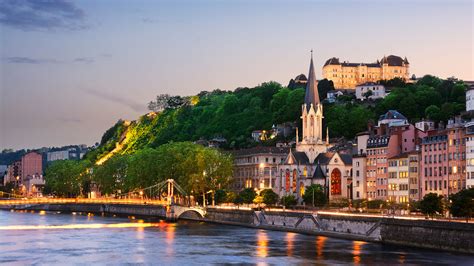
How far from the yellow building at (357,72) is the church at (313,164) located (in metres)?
54.3

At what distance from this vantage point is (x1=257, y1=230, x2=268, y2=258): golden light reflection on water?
53.6m

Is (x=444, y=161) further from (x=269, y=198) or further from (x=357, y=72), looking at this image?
(x=357, y=72)

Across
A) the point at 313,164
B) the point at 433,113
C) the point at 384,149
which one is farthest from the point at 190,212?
the point at 433,113

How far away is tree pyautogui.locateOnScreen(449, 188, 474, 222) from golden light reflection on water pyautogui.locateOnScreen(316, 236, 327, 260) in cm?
821

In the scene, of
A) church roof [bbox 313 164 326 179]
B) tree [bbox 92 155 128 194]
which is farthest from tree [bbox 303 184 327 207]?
tree [bbox 92 155 128 194]

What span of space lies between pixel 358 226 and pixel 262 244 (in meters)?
6.21

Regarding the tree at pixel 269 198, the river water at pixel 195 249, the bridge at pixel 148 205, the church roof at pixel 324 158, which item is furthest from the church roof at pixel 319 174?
the river water at pixel 195 249

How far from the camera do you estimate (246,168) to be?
386 feet

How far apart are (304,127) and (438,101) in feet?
68.1

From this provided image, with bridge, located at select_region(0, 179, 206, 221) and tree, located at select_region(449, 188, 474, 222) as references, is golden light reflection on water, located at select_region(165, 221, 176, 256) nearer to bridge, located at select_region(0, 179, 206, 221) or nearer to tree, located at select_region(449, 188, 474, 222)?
bridge, located at select_region(0, 179, 206, 221)

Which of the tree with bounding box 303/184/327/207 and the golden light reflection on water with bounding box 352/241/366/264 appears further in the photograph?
the tree with bounding box 303/184/327/207

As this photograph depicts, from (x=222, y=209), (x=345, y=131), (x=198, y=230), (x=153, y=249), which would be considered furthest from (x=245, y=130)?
(x=153, y=249)

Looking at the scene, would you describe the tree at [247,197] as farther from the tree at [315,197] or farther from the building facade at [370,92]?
the building facade at [370,92]

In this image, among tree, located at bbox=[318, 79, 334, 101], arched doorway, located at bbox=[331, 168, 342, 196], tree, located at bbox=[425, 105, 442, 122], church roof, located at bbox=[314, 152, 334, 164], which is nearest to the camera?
arched doorway, located at bbox=[331, 168, 342, 196]
